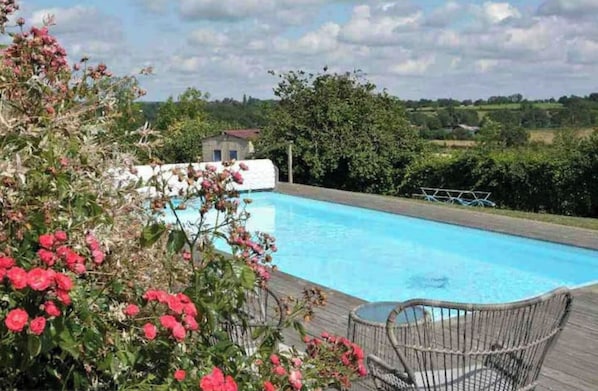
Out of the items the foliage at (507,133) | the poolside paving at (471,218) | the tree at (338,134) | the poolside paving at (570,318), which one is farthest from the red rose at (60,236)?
the foliage at (507,133)

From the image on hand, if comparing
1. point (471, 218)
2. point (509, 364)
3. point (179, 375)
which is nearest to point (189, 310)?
point (179, 375)

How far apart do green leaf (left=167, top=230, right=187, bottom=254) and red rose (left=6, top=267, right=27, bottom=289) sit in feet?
1.54

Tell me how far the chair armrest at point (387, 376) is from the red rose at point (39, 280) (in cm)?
183

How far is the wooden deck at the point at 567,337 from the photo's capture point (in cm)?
387

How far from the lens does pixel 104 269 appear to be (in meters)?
1.59

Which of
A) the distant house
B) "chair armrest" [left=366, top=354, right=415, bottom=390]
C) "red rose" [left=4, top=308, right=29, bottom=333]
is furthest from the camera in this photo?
the distant house

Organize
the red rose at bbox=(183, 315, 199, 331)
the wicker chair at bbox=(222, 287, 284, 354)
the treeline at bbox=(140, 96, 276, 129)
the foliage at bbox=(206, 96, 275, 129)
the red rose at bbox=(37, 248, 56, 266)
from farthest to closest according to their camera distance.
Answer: the treeline at bbox=(140, 96, 276, 129) → the foliage at bbox=(206, 96, 275, 129) → the wicker chair at bbox=(222, 287, 284, 354) → the red rose at bbox=(183, 315, 199, 331) → the red rose at bbox=(37, 248, 56, 266)

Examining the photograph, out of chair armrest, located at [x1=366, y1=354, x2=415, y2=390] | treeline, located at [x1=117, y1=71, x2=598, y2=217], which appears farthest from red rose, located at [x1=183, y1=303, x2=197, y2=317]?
treeline, located at [x1=117, y1=71, x2=598, y2=217]

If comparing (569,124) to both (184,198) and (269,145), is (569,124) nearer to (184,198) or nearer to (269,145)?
(269,145)

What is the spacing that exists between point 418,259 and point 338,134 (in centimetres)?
843

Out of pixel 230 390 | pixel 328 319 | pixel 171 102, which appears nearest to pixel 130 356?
pixel 230 390

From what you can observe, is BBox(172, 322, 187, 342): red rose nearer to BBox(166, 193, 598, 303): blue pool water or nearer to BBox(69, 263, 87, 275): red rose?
BBox(69, 263, 87, 275): red rose

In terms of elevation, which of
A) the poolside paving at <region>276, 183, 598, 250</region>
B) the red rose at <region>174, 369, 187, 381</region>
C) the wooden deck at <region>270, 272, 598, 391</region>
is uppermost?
the red rose at <region>174, 369, 187, 381</region>

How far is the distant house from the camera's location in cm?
2134
